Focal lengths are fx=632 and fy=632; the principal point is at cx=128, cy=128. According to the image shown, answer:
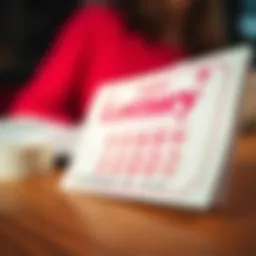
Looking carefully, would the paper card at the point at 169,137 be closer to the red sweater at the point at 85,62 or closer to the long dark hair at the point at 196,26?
the red sweater at the point at 85,62

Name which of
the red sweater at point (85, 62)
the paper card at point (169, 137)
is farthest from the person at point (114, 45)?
the paper card at point (169, 137)

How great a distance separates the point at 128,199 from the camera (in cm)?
68

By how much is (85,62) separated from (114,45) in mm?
86

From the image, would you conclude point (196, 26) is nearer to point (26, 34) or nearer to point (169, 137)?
point (26, 34)

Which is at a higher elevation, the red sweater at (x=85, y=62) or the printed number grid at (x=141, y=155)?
the red sweater at (x=85, y=62)

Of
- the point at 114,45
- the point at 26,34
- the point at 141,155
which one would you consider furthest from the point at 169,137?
the point at 26,34

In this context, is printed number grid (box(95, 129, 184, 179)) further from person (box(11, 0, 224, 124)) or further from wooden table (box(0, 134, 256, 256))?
person (box(11, 0, 224, 124))

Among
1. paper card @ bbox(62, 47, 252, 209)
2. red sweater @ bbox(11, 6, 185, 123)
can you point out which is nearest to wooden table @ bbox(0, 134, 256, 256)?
paper card @ bbox(62, 47, 252, 209)

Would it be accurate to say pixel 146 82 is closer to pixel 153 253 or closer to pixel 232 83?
pixel 232 83

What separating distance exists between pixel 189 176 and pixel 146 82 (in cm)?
17

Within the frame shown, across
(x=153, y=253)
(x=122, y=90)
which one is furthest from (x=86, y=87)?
(x=153, y=253)

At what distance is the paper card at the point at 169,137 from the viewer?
2.07 feet

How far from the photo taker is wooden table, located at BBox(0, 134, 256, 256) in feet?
1.65

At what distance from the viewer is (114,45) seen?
1.58 m
